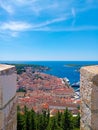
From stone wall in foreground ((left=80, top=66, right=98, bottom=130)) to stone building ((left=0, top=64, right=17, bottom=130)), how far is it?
81cm

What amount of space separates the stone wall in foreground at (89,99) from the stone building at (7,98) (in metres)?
0.81

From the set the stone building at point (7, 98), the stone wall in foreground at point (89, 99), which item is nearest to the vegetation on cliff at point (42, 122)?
the stone building at point (7, 98)

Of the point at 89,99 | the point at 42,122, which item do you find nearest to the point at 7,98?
the point at 89,99

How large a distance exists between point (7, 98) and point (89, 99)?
0.91m

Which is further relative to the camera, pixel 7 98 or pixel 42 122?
pixel 42 122

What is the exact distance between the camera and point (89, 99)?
9.29 ft

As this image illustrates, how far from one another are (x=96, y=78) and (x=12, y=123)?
1.21 m

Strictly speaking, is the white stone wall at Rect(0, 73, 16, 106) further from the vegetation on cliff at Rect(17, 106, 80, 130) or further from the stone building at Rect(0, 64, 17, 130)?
the vegetation on cliff at Rect(17, 106, 80, 130)

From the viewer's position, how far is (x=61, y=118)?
76.1 feet

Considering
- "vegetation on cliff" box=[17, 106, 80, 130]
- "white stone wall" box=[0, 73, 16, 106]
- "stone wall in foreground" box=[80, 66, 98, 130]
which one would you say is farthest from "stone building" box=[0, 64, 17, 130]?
"vegetation on cliff" box=[17, 106, 80, 130]

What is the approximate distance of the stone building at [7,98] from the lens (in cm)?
299

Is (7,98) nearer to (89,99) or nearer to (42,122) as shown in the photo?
(89,99)

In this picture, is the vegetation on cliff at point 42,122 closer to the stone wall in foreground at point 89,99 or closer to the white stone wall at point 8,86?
the white stone wall at point 8,86

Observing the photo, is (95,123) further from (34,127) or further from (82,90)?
(34,127)
